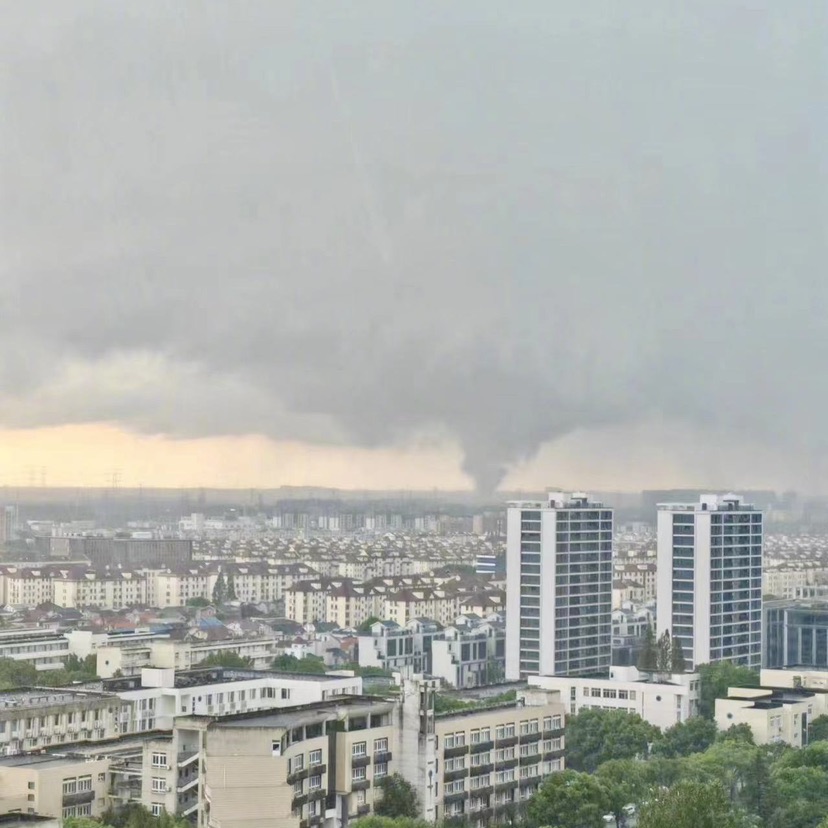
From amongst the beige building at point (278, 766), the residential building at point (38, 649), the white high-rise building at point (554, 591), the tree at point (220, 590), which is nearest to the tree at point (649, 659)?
the white high-rise building at point (554, 591)

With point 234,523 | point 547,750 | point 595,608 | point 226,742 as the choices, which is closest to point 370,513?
point 234,523

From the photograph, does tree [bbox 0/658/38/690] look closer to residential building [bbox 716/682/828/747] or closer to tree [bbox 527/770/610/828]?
residential building [bbox 716/682/828/747]

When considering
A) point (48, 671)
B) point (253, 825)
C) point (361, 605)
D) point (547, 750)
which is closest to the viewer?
point (253, 825)

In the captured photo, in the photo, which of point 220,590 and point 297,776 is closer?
point 297,776

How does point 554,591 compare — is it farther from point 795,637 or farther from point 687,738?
point 687,738

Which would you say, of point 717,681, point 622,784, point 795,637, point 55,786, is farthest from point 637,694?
point 55,786

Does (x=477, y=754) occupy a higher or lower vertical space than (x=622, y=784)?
higher

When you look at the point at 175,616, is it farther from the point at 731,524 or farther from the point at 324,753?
the point at 324,753

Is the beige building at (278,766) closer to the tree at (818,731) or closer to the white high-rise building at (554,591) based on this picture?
the tree at (818,731)
